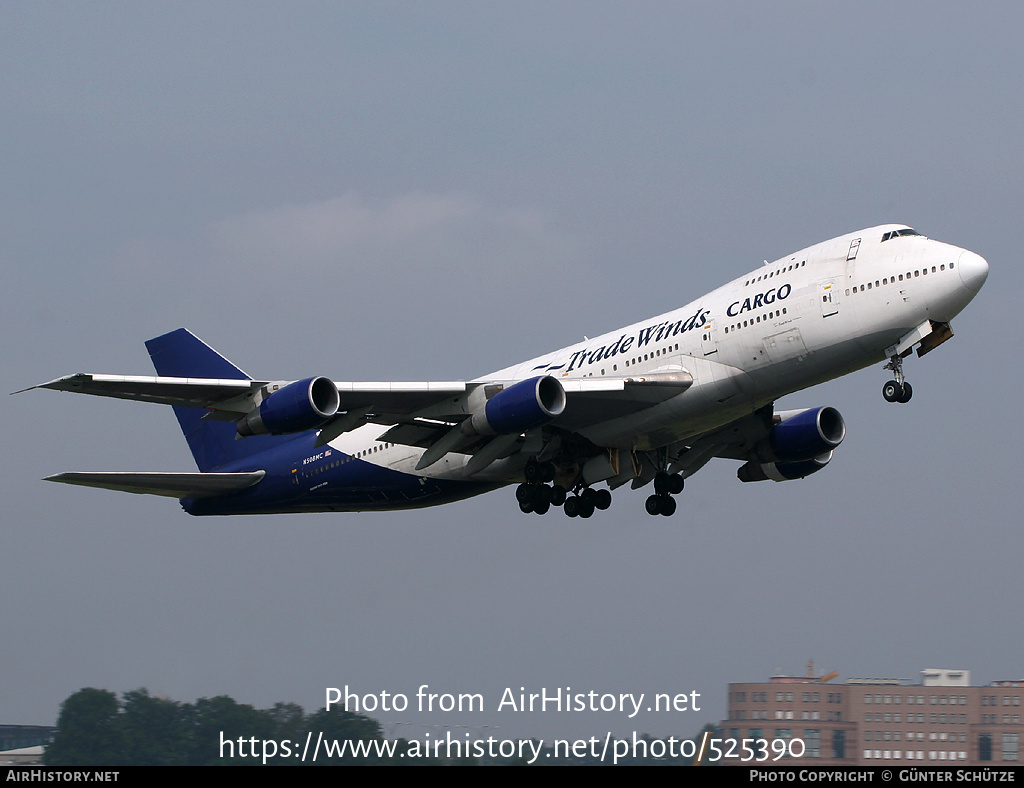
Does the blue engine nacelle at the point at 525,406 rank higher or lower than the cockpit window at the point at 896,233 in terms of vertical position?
lower

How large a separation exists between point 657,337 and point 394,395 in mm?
6919

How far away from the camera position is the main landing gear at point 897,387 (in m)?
31.0

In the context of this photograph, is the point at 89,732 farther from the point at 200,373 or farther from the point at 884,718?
the point at 884,718

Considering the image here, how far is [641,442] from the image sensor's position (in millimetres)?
35344

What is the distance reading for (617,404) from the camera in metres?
33.4

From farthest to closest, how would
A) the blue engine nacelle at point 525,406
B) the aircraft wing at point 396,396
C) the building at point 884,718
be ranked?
the building at point 884,718 < the aircraft wing at point 396,396 < the blue engine nacelle at point 525,406

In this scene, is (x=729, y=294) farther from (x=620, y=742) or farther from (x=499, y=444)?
(x=620, y=742)

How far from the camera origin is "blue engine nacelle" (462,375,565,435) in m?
31.5

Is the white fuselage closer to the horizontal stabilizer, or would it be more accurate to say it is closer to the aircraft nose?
the aircraft nose

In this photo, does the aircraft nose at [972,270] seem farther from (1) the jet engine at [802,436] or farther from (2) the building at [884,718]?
(2) the building at [884,718]

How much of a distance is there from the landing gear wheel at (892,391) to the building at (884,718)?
2549 cm

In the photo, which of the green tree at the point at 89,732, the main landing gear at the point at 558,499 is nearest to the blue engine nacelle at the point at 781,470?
the main landing gear at the point at 558,499

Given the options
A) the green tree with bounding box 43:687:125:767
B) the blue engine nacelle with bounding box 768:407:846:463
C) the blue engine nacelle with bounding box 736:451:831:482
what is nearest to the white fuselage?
the blue engine nacelle with bounding box 768:407:846:463

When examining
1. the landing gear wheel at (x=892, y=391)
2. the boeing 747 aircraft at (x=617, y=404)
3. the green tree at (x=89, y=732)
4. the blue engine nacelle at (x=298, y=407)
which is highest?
the boeing 747 aircraft at (x=617, y=404)
